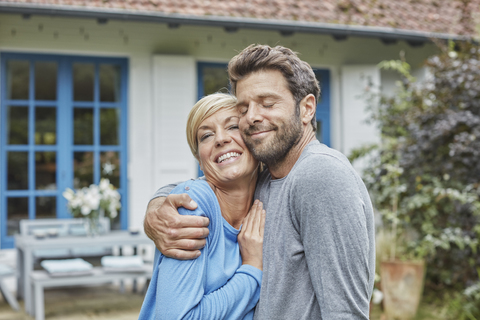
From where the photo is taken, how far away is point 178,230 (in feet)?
5.41

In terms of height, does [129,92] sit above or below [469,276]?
above

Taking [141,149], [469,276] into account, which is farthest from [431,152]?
[141,149]

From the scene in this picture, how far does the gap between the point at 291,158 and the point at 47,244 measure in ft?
13.7

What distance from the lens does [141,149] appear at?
710 cm

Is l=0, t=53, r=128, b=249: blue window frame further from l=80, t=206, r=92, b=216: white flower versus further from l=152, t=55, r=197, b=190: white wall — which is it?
l=80, t=206, r=92, b=216: white flower

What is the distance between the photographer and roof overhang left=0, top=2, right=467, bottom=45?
6.09 metres

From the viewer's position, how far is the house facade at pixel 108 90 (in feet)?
21.9

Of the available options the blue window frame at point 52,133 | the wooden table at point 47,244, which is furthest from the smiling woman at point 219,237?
the blue window frame at point 52,133

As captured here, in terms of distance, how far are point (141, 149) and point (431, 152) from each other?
367cm

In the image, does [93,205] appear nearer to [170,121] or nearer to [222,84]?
[170,121]

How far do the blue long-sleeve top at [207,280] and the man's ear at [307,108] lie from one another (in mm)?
406

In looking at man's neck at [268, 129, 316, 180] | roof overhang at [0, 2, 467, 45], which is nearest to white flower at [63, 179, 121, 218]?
roof overhang at [0, 2, 467, 45]

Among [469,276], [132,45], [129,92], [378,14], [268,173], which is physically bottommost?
[469,276]

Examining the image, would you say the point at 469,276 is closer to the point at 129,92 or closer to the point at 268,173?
the point at 268,173
